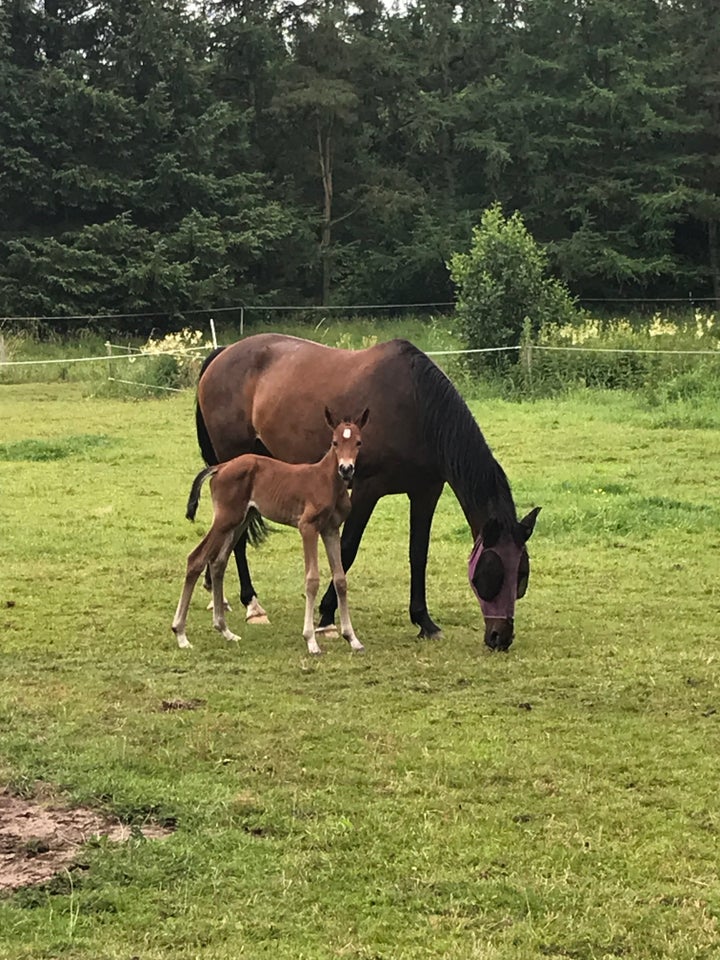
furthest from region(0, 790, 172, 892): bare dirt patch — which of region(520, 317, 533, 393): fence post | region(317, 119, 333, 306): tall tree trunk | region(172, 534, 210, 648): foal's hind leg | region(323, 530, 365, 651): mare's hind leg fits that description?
region(317, 119, 333, 306): tall tree trunk

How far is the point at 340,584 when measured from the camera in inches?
231

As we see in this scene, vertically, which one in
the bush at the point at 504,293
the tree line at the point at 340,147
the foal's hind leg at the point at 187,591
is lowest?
the foal's hind leg at the point at 187,591

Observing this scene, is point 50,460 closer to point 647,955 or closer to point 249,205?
point 647,955

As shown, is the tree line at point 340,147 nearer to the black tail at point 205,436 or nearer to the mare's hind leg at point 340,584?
the black tail at point 205,436

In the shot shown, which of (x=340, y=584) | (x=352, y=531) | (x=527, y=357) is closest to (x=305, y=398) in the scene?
(x=352, y=531)

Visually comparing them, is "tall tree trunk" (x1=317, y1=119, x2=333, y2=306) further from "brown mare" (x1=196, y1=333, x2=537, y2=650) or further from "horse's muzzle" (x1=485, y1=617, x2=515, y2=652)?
"horse's muzzle" (x1=485, y1=617, x2=515, y2=652)

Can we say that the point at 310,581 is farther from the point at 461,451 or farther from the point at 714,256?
the point at 714,256

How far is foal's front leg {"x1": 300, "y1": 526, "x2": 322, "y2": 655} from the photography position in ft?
18.8

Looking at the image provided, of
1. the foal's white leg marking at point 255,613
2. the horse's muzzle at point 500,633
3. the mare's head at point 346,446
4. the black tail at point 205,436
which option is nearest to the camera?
the mare's head at point 346,446

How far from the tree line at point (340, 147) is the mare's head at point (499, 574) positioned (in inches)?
1086

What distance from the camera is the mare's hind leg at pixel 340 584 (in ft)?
19.0

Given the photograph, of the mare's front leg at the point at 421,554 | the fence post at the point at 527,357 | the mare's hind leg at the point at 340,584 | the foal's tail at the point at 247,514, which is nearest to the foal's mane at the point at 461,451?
the mare's front leg at the point at 421,554

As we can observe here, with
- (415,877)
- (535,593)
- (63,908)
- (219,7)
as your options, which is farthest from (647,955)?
(219,7)

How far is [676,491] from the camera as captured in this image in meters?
10.0
